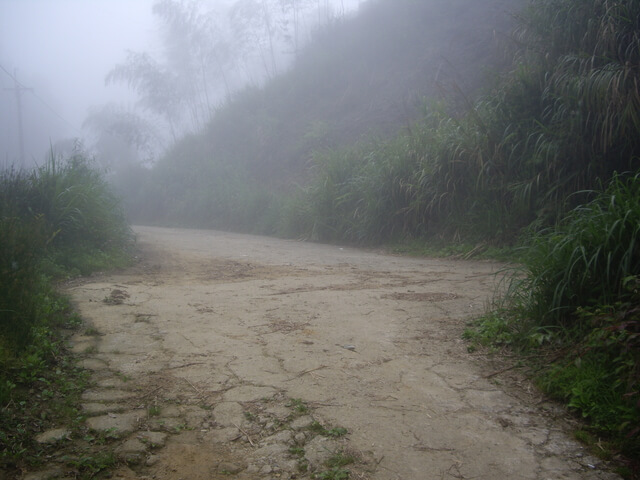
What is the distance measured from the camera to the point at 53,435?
7.05 feet

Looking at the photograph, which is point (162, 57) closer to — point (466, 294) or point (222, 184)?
point (222, 184)

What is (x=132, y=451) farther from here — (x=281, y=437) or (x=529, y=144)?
(x=529, y=144)

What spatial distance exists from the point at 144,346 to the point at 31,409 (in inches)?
41.3

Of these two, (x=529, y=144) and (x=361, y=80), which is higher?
(x=361, y=80)

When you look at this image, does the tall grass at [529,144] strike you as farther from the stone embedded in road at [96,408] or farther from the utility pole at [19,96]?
the utility pole at [19,96]

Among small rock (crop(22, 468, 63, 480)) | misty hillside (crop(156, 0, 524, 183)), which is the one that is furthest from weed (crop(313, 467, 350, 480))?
misty hillside (crop(156, 0, 524, 183))

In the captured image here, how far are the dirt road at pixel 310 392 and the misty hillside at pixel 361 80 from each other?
1129cm

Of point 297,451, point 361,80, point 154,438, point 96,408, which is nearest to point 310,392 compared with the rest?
point 297,451

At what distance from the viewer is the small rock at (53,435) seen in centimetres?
210

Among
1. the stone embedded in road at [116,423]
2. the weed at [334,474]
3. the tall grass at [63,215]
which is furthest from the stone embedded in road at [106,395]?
the tall grass at [63,215]

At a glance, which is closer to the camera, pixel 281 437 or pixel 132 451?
pixel 132 451

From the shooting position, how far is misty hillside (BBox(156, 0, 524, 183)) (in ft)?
50.6

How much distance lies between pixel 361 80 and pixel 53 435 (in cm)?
1818

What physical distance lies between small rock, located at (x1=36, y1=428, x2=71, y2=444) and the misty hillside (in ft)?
44.2
